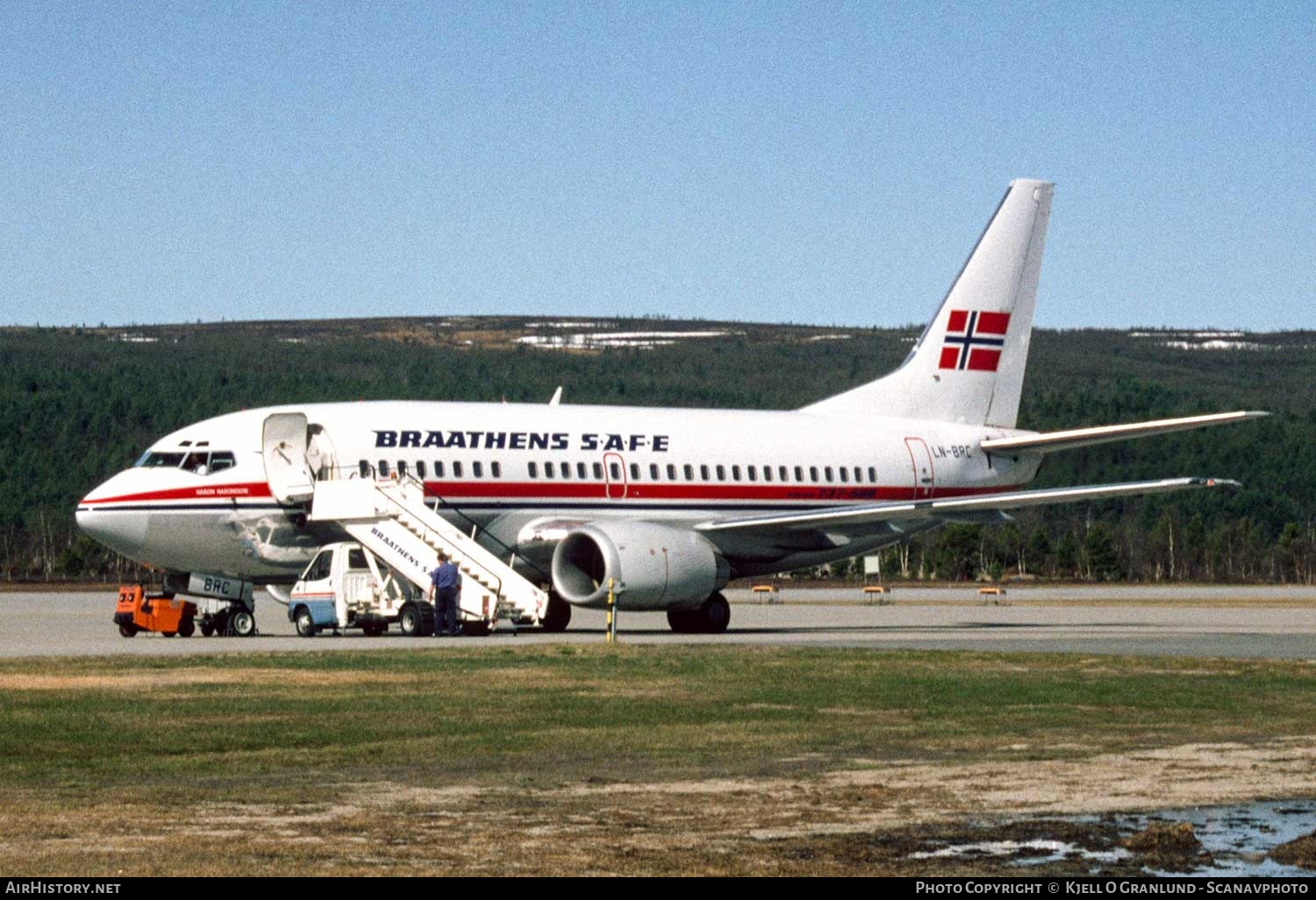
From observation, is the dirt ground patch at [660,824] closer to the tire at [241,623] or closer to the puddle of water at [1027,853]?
the puddle of water at [1027,853]

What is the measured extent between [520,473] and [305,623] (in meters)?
5.63

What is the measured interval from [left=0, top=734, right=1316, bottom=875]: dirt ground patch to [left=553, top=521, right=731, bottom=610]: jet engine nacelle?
72.1 feet

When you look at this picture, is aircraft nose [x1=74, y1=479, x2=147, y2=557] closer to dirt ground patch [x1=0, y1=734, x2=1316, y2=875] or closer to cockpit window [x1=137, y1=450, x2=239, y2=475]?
cockpit window [x1=137, y1=450, x2=239, y2=475]

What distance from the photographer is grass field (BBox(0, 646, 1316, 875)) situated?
12.8 meters

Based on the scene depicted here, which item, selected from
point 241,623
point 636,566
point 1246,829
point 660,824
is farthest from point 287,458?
point 1246,829

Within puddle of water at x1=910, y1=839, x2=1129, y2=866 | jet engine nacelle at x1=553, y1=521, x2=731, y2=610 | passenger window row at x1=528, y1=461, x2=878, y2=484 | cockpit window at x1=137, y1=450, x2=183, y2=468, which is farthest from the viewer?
passenger window row at x1=528, y1=461, x2=878, y2=484

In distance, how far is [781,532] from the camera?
4359 centimetres

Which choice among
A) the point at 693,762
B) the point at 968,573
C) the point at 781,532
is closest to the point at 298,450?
the point at 781,532

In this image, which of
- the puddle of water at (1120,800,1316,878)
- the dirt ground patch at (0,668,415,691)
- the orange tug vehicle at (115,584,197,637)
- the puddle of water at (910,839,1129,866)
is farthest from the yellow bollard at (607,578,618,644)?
the puddle of water at (910,839,1129,866)

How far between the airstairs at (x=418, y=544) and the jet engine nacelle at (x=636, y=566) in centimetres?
173

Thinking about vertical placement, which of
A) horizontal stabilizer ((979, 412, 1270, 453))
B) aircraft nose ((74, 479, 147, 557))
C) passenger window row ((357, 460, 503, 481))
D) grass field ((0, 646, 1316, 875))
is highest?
horizontal stabilizer ((979, 412, 1270, 453))

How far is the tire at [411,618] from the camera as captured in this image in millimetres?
37625

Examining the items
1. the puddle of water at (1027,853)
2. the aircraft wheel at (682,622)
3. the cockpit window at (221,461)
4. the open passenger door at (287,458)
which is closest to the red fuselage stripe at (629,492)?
the open passenger door at (287,458)

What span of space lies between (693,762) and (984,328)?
35069mm
